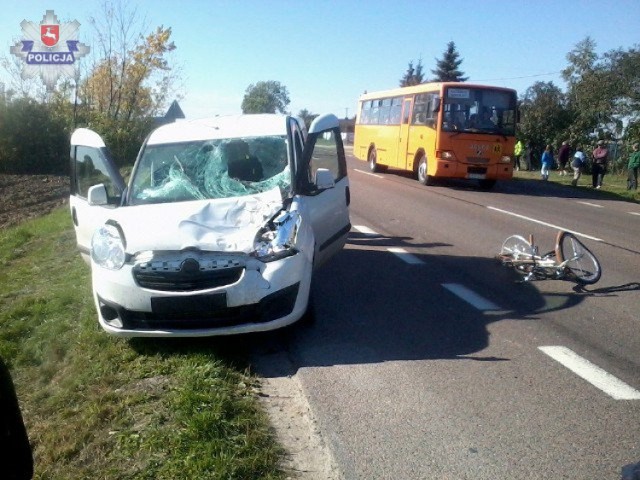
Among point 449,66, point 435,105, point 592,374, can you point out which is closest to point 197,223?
point 592,374

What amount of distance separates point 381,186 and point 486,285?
45.8 ft

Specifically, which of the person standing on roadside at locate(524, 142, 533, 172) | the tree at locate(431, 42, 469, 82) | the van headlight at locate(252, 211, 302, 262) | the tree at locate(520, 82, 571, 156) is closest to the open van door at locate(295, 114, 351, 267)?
the van headlight at locate(252, 211, 302, 262)

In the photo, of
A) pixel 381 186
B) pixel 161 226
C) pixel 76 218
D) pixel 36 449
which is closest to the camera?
pixel 36 449

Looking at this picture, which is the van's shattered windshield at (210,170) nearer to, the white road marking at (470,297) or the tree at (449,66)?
the white road marking at (470,297)

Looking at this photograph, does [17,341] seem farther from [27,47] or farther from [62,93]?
[62,93]

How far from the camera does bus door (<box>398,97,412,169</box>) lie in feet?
78.1

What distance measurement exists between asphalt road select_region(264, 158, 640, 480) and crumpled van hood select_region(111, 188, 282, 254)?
1103 mm

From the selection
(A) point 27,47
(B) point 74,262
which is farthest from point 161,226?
(A) point 27,47

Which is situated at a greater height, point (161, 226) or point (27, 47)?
point (27, 47)

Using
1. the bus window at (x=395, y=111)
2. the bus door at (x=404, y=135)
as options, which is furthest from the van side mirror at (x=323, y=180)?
the bus window at (x=395, y=111)

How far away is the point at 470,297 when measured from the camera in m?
7.88

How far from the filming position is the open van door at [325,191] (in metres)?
7.09

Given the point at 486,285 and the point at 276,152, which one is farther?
the point at 486,285

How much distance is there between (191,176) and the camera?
A: 282 inches
